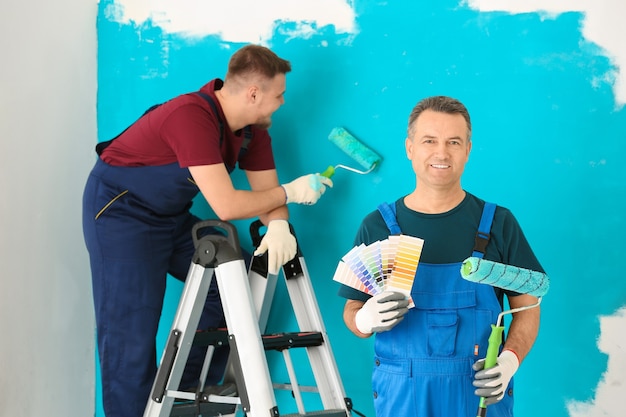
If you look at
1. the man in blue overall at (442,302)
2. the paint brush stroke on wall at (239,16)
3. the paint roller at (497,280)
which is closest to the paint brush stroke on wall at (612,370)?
the man in blue overall at (442,302)

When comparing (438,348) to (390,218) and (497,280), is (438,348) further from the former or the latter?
(390,218)

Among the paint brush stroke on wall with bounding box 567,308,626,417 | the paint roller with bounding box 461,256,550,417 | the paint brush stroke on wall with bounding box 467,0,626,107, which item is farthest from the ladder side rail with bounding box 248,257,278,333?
the paint brush stroke on wall with bounding box 467,0,626,107

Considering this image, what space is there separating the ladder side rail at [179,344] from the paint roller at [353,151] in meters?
0.55

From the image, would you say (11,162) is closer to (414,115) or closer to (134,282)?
(134,282)

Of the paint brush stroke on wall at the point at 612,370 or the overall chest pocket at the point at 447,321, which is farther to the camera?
the paint brush stroke on wall at the point at 612,370

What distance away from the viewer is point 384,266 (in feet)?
5.68

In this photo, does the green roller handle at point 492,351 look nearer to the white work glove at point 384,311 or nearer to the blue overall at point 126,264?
the white work glove at point 384,311

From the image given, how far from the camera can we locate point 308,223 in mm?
2564

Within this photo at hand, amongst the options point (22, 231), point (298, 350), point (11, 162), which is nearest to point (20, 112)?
point (11, 162)

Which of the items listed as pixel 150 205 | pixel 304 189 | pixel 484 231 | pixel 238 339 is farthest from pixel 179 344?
pixel 484 231

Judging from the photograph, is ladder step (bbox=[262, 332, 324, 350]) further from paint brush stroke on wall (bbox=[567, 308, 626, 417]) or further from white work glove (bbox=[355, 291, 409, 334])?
paint brush stroke on wall (bbox=[567, 308, 626, 417])

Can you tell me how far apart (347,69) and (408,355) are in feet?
3.44

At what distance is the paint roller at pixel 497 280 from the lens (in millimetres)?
1584

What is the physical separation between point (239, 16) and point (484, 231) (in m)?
1.21
